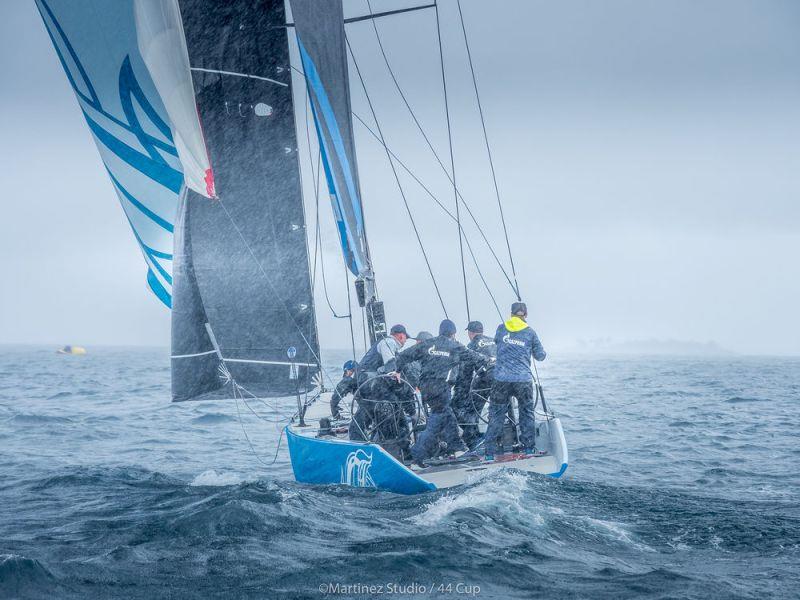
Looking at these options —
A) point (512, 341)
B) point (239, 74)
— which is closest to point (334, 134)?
point (239, 74)

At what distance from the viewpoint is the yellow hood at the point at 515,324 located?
7031 millimetres

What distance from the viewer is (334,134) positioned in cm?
847

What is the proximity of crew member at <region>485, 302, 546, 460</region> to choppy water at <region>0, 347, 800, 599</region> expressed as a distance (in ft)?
2.10

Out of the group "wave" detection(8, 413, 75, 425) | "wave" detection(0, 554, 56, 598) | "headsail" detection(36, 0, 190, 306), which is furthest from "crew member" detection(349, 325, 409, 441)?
"wave" detection(8, 413, 75, 425)

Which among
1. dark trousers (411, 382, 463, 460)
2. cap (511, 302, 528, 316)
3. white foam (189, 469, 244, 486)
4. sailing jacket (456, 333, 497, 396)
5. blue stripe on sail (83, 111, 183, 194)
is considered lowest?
white foam (189, 469, 244, 486)

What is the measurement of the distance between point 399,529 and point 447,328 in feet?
7.84

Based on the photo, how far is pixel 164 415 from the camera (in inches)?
621

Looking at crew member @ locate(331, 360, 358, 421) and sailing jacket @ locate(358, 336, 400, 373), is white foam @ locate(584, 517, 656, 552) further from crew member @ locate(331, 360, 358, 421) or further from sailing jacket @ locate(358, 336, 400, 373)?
crew member @ locate(331, 360, 358, 421)

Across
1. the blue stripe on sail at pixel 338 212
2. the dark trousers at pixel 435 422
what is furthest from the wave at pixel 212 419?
the dark trousers at pixel 435 422

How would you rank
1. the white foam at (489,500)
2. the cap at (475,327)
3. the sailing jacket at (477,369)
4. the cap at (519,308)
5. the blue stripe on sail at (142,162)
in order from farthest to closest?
the blue stripe on sail at (142,162) < the cap at (475,327) < the sailing jacket at (477,369) < the cap at (519,308) < the white foam at (489,500)

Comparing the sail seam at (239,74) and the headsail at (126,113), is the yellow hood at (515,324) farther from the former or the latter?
the headsail at (126,113)

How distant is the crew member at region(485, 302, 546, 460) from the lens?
696 centimetres

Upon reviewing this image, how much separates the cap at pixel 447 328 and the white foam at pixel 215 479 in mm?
2919

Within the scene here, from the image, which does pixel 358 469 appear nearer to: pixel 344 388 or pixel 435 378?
pixel 435 378
